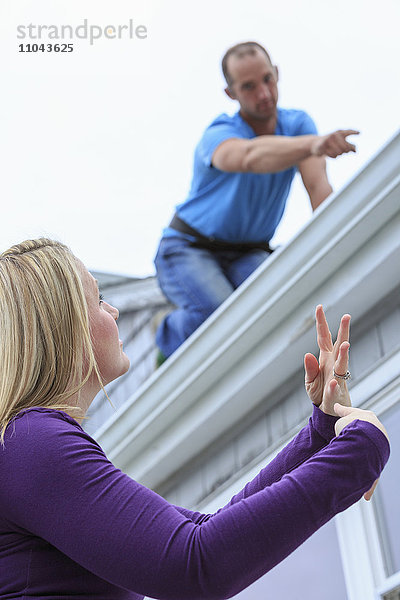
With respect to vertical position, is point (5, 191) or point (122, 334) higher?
point (5, 191)

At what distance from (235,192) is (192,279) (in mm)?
426

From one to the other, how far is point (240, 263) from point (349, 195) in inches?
38.2

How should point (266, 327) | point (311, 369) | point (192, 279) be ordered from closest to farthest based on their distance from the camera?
point (311, 369) < point (266, 327) < point (192, 279)

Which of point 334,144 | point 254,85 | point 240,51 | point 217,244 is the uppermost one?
point 240,51

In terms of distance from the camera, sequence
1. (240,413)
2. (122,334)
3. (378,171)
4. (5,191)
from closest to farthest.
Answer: (378,171)
(240,413)
(5,191)
(122,334)

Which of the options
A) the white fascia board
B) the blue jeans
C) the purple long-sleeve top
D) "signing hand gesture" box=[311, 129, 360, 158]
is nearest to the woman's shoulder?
the purple long-sleeve top

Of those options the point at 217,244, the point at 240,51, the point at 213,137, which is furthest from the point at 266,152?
the point at 240,51

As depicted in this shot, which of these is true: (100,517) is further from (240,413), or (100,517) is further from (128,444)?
(128,444)

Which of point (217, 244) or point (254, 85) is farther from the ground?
point (254, 85)

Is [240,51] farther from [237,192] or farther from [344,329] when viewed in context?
[344,329]

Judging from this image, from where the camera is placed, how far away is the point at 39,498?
104cm

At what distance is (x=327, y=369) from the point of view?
134cm

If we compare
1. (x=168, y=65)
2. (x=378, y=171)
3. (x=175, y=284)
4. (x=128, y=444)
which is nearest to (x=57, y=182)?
(x=168, y=65)

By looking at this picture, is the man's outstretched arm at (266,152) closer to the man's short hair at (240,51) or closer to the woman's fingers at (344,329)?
the man's short hair at (240,51)
